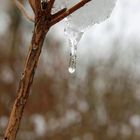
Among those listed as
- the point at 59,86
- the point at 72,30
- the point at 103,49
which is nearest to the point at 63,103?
the point at 59,86

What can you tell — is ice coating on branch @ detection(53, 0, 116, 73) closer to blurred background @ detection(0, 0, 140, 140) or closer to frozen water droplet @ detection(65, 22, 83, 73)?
frozen water droplet @ detection(65, 22, 83, 73)

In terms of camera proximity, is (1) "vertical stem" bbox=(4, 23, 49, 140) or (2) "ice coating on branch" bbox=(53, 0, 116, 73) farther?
(2) "ice coating on branch" bbox=(53, 0, 116, 73)

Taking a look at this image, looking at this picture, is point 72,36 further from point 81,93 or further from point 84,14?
point 81,93

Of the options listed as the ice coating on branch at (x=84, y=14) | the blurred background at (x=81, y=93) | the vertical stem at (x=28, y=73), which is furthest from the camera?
the blurred background at (x=81, y=93)

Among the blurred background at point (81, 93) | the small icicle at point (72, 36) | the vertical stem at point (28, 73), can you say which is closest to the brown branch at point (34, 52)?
the vertical stem at point (28, 73)

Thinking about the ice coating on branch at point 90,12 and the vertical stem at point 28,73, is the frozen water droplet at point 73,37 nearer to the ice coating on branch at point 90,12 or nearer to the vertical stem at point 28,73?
→ the ice coating on branch at point 90,12

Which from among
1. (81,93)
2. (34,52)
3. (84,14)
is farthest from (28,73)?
(81,93)

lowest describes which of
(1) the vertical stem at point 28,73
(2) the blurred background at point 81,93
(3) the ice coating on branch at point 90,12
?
(1) the vertical stem at point 28,73

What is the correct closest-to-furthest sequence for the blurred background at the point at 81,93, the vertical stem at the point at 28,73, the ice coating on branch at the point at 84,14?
the vertical stem at the point at 28,73 → the ice coating on branch at the point at 84,14 → the blurred background at the point at 81,93

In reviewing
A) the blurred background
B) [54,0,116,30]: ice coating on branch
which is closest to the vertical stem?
[54,0,116,30]: ice coating on branch
